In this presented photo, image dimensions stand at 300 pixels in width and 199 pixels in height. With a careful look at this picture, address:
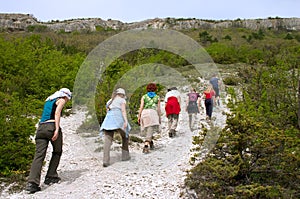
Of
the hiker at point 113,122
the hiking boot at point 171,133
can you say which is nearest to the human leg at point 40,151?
the hiker at point 113,122

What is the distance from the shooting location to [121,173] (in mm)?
7184

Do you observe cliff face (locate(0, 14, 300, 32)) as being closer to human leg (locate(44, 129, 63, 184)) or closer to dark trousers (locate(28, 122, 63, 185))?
human leg (locate(44, 129, 63, 184))

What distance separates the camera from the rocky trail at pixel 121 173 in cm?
631

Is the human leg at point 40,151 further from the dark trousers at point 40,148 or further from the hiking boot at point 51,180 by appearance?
the hiking boot at point 51,180

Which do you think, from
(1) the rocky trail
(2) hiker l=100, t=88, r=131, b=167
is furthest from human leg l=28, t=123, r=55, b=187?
(2) hiker l=100, t=88, r=131, b=167

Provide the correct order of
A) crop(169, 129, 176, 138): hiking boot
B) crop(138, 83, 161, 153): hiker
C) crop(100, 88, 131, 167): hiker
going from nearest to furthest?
crop(100, 88, 131, 167): hiker, crop(138, 83, 161, 153): hiker, crop(169, 129, 176, 138): hiking boot

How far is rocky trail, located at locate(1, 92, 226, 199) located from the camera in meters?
6.31

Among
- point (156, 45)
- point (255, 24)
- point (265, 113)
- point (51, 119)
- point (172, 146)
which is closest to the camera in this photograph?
point (51, 119)

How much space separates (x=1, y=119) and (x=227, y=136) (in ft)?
13.5

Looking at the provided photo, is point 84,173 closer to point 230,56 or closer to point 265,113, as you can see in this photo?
point 265,113

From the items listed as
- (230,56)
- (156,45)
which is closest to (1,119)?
(156,45)

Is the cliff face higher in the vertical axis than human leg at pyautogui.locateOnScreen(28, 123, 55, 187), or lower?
higher

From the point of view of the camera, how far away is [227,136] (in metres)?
6.54

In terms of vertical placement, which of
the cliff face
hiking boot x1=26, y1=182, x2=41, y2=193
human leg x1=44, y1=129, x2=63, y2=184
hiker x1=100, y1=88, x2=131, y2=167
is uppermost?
the cliff face
